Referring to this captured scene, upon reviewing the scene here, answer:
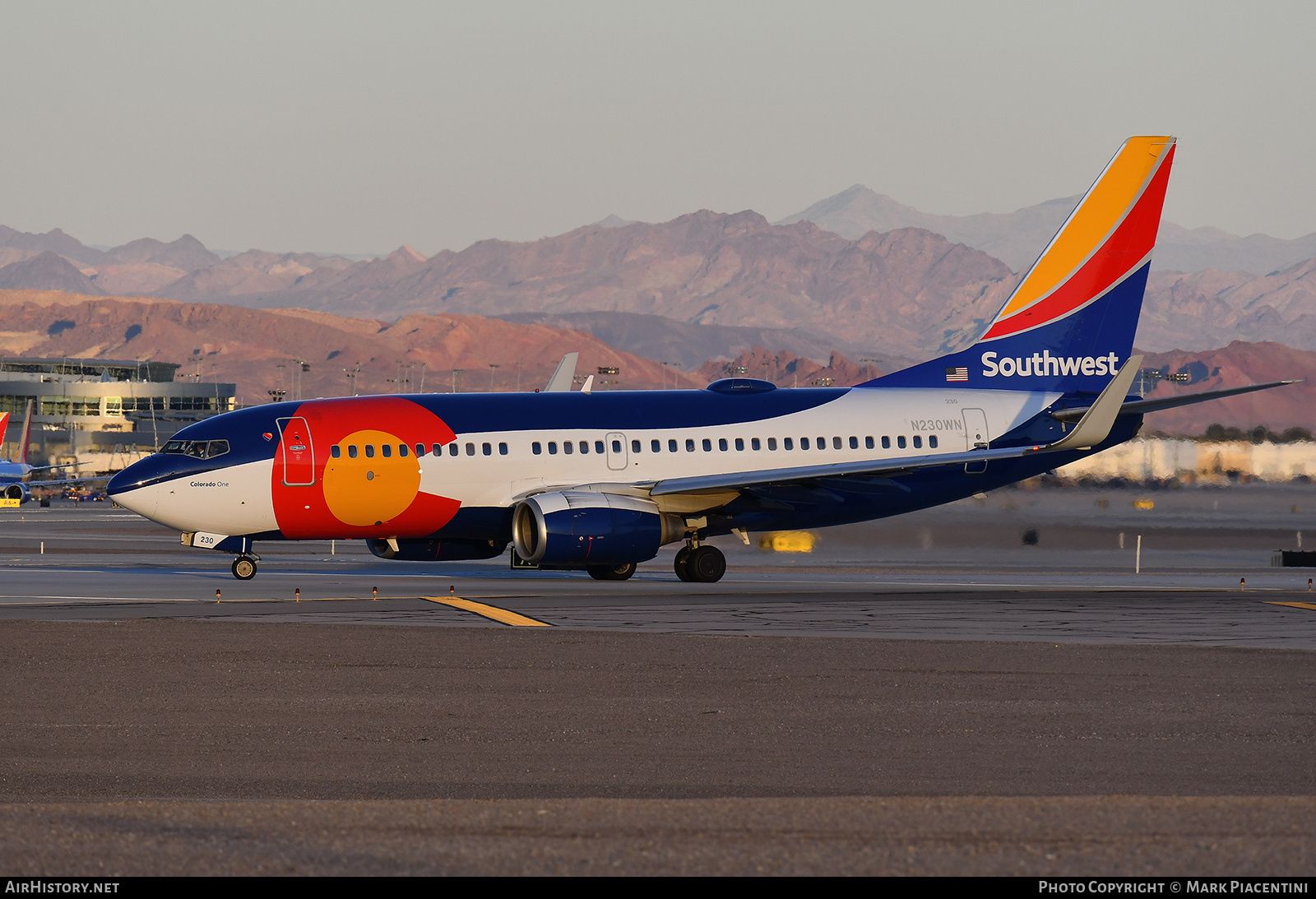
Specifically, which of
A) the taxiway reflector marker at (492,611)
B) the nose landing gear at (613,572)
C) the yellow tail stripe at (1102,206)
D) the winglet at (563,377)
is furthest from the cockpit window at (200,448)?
the yellow tail stripe at (1102,206)

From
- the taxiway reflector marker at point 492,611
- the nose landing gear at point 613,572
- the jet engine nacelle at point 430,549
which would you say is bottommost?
the taxiway reflector marker at point 492,611

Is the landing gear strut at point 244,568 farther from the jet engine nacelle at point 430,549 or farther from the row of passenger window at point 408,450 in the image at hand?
the row of passenger window at point 408,450

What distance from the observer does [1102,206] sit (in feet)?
126

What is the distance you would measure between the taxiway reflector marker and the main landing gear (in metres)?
7.71

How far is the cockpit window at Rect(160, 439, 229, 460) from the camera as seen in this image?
33219mm

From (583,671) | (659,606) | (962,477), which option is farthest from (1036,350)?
(583,671)

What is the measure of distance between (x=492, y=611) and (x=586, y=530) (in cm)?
649

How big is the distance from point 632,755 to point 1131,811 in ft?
16.1

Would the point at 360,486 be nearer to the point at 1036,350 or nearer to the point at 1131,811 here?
the point at 1036,350

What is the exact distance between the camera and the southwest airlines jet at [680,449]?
109 feet

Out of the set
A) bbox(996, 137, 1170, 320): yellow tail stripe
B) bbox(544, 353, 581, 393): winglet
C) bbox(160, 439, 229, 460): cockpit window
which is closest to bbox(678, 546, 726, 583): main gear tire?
bbox(544, 353, 581, 393): winglet

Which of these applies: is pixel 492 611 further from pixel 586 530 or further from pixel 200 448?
pixel 200 448

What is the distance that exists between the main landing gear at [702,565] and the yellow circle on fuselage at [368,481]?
6676 millimetres

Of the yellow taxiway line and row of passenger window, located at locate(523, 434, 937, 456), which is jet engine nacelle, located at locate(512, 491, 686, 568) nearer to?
row of passenger window, located at locate(523, 434, 937, 456)
